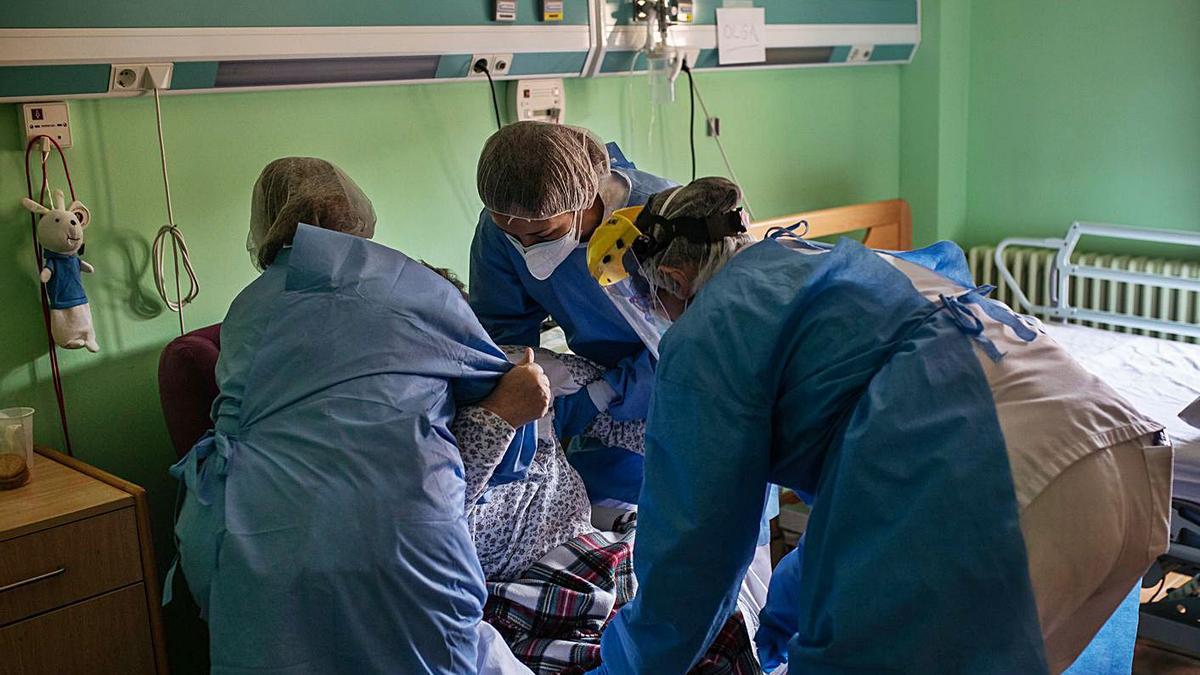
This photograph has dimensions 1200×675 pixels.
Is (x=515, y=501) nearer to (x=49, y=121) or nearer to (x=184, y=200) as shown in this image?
(x=184, y=200)

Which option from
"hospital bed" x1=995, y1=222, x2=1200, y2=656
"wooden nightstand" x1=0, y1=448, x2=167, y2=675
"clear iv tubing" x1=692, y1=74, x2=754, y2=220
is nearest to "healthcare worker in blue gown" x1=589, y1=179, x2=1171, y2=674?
"wooden nightstand" x1=0, y1=448, x2=167, y2=675

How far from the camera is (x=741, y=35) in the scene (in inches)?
146

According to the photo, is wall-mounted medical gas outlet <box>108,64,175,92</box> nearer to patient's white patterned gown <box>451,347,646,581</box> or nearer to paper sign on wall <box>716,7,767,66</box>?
patient's white patterned gown <box>451,347,646,581</box>

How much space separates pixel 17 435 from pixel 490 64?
1519 mm

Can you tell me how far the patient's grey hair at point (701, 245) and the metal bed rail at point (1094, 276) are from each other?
8.92 feet

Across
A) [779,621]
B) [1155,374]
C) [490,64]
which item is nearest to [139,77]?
[490,64]

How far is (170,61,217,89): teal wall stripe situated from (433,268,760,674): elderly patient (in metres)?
0.86

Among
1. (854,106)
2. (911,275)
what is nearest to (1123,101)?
(854,106)

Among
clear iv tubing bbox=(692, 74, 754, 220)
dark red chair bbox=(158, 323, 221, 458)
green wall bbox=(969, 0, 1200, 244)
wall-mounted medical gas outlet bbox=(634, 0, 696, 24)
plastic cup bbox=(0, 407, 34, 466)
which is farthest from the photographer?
green wall bbox=(969, 0, 1200, 244)

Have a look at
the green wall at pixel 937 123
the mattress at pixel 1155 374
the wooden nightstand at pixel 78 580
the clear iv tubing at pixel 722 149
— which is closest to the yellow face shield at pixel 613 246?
the wooden nightstand at pixel 78 580

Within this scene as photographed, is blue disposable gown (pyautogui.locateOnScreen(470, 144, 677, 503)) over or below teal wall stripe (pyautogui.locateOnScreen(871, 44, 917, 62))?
below

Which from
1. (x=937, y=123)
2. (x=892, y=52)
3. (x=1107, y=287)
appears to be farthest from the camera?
(x=937, y=123)

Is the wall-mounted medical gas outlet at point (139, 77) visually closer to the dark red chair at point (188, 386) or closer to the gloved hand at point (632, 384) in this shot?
the dark red chair at point (188, 386)

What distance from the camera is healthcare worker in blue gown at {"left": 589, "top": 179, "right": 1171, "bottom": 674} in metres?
1.52
